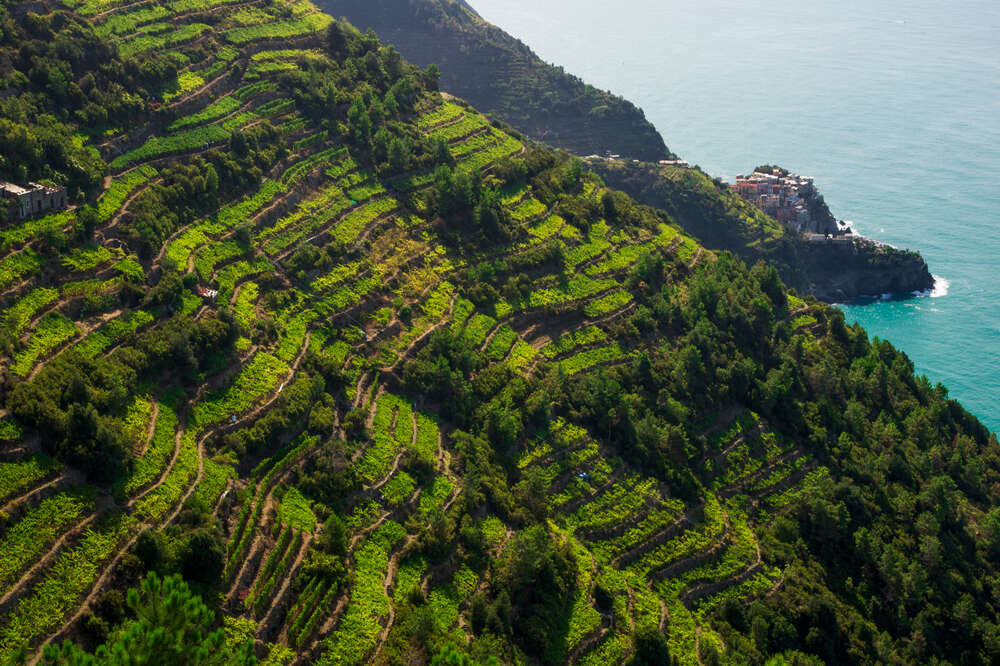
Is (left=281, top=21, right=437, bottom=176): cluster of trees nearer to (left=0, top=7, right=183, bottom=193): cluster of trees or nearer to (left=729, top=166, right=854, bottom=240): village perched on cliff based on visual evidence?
(left=0, top=7, right=183, bottom=193): cluster of trees

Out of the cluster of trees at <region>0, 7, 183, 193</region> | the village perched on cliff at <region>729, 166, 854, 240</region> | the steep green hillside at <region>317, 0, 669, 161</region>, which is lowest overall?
the village perched on cliff at <region>729, 166, 854, 240</region>

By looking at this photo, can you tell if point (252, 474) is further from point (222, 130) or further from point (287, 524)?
point (222, 130)

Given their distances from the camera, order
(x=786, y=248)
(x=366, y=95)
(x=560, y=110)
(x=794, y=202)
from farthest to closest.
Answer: (x=560, y=110) → (x=794, y=202) → (x=786, y=248) → (x=366, y=95)

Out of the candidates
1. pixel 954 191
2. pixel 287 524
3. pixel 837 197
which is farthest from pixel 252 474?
pixel 954 191

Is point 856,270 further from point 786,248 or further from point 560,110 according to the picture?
point 560,110

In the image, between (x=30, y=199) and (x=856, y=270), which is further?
(x=856, y=270)

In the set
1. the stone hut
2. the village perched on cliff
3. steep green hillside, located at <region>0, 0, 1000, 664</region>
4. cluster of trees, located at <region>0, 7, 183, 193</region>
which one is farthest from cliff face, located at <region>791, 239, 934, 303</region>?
the stone hut

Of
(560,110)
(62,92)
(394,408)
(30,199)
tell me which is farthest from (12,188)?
(560,110)
